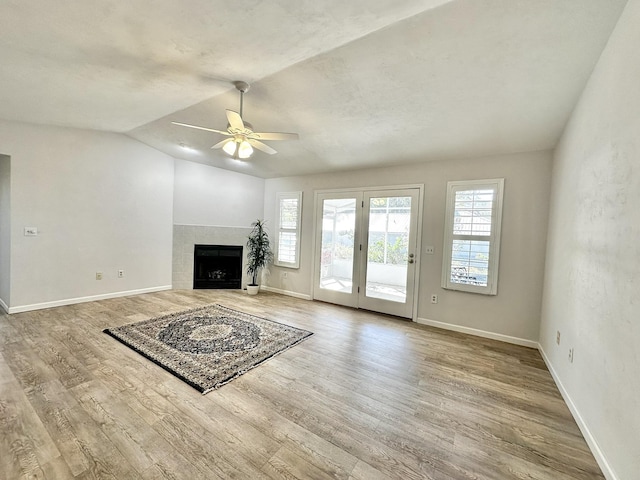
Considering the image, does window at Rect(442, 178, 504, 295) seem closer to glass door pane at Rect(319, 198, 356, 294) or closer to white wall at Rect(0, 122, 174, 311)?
glass door pane at Rect(319, 198, 356, 294)

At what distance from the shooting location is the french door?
4203 millimetres

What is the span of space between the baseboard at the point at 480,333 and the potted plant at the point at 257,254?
3.21 metres

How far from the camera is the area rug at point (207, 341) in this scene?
97.7 inches

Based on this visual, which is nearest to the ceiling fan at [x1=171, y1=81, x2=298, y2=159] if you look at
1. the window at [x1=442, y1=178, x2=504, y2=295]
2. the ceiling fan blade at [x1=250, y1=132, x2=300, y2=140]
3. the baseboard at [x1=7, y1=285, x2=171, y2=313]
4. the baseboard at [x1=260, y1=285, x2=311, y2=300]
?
the ceiling fan blade at [x1=250, y1=132, x2=300, y2=140]

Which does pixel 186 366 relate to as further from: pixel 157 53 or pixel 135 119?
pixel 135 119

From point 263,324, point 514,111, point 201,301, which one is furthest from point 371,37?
point 201,301

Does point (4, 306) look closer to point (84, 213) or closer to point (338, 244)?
point (84, 213)

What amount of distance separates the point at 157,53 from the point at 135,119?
2033 mm

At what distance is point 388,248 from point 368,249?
1.13 feet

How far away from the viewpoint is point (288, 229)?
5605 mm

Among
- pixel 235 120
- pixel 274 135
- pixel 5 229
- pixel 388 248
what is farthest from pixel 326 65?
pixel 5 229

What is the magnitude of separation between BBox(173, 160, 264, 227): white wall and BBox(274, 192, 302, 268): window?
0.63 meters

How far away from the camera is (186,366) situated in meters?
2.53

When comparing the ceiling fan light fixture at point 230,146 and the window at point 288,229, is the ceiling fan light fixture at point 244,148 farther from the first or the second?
the window at point 288,229
